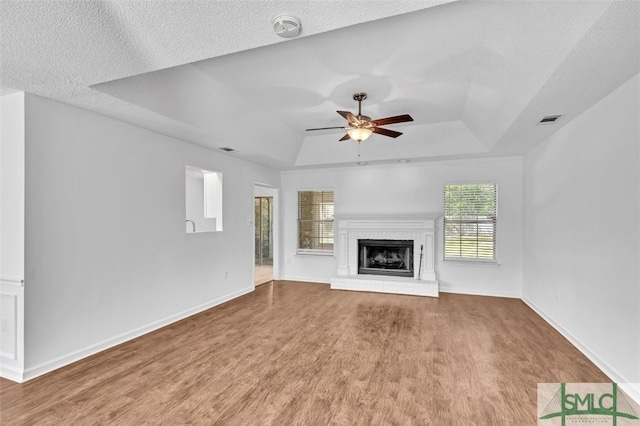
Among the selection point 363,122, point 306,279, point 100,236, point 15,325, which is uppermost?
point 363,122

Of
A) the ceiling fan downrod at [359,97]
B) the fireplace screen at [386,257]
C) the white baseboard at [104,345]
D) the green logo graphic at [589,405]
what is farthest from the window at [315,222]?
the green logo graphic at [589,405]

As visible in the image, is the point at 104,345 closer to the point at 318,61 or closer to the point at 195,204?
the point at 318,61

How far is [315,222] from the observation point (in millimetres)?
6918

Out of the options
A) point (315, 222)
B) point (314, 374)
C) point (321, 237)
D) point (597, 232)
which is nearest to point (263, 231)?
point (315, 222)

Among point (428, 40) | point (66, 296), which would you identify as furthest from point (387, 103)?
point (66, 296)

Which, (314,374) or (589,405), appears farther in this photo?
(314,374)

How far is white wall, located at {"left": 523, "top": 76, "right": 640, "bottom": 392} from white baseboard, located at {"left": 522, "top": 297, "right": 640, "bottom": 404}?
1 centimetres

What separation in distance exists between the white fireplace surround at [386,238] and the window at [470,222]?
0.39 m

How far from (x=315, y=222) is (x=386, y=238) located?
1.65m

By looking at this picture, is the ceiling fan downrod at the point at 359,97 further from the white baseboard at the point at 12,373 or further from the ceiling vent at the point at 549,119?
the white baseboard at the point at 12,373

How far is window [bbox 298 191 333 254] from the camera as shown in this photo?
6816mm

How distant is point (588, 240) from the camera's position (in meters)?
3.16

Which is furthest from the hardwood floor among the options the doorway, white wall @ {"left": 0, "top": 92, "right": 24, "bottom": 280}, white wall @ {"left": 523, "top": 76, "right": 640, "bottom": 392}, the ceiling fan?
the doorway

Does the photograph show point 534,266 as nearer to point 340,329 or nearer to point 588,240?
point 588,240
